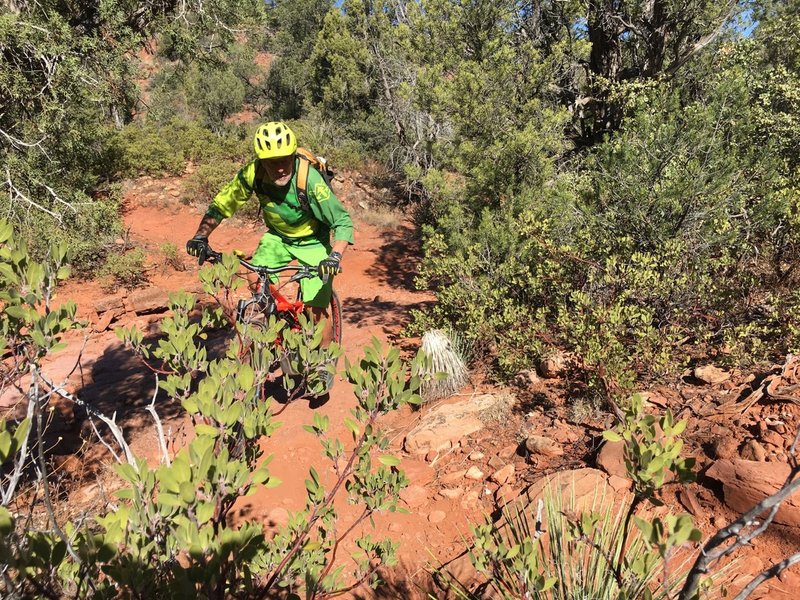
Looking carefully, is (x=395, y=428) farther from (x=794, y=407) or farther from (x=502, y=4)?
(x=502, y=4)

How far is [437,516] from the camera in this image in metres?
2.91

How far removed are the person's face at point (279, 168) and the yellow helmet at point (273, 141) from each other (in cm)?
10

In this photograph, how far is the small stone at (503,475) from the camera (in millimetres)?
3055

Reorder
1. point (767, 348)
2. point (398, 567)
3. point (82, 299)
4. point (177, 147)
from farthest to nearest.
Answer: point (177, 147) < point (82, 299) < point (767, 348) < point (398, 567)

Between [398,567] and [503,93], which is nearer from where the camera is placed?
[398,567]

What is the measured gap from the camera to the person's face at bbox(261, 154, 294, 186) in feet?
11.4

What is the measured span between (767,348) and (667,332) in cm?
61

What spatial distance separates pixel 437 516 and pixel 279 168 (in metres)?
2.56

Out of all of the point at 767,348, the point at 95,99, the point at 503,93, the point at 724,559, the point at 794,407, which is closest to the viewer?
the point at 724,559

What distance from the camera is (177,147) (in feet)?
45.6

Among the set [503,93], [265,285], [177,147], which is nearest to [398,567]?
[265,285]

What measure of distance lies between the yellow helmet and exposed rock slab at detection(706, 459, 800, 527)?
3.17 meters

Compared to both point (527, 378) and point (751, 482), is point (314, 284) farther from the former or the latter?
point (751, 482)

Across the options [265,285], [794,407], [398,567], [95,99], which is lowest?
[398,567]
